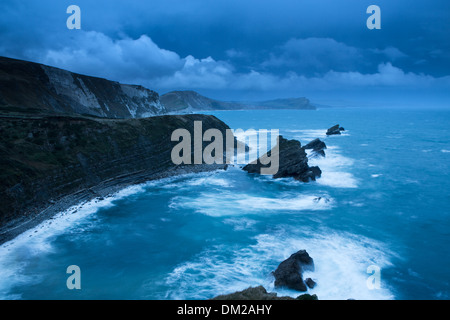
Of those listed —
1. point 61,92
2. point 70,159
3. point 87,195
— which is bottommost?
point 87,195

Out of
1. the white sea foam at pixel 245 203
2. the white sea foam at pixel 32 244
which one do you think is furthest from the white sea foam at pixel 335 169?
the white sea foam at pixel 32 244

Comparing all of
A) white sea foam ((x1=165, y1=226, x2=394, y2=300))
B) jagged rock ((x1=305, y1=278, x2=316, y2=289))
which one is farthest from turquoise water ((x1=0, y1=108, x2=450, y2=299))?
Answer: jagged rock ((x1=305, y1=278, x2=316, y2=289))

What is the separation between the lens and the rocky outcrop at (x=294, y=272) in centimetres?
1633

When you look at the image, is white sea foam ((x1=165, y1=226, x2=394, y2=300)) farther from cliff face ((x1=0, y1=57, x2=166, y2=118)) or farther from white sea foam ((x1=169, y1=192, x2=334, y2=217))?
cliff face ((x1=0, y1=57, x2=166, y2=118))

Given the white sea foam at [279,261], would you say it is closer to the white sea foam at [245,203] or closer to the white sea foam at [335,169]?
the white sea foam at [245,203]

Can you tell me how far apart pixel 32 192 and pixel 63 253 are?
839 cm

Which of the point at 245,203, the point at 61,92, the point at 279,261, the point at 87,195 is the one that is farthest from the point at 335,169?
the point at 61,92

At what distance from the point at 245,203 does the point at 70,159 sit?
67.4ft

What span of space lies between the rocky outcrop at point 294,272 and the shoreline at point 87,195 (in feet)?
66.5

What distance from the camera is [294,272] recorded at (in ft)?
54.9

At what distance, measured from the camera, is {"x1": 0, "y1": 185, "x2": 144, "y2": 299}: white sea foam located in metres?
17.3

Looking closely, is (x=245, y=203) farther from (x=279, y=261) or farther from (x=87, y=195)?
(x=87, y=195)

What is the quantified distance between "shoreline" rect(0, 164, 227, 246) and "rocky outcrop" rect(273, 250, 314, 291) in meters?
20.3
